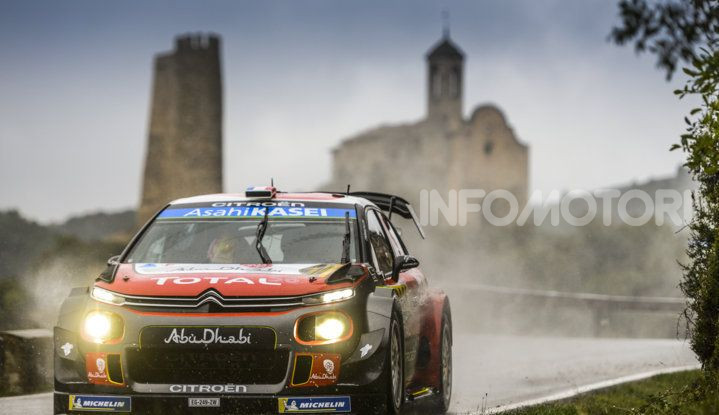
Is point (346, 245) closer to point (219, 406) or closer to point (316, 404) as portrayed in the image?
point (316, 404)

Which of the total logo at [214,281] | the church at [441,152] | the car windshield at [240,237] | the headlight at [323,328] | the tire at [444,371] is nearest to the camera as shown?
the headlight at [323,328]

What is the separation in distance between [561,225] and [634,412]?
88.3 meters

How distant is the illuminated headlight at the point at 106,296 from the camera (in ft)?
24.8

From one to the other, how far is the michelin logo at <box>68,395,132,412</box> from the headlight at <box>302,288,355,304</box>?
117 cm

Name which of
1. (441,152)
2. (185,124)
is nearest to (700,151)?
(185,124)

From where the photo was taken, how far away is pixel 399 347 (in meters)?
8.13

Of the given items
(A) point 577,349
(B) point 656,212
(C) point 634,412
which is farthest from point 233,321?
(B) point 656,212

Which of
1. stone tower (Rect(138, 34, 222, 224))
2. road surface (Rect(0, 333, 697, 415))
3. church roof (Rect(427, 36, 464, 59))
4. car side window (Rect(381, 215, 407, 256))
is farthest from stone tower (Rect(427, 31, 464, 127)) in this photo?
car side window (Rect(381, 215, 407, 256))

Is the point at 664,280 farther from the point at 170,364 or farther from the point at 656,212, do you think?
the point at 170,364

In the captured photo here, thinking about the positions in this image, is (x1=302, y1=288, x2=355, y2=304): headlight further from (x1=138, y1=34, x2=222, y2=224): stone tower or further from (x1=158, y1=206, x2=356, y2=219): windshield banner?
(x1=138, y1=34, x2=222, y2=224): stone tower

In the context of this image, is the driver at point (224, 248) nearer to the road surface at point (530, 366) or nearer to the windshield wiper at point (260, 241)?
the windshield wiper at point (260, 241)

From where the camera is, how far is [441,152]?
313 ft

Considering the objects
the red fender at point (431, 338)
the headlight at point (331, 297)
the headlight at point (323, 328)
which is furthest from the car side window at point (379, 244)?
the headlight at point (323, 328)

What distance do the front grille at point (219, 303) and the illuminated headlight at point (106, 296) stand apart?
19 cm
